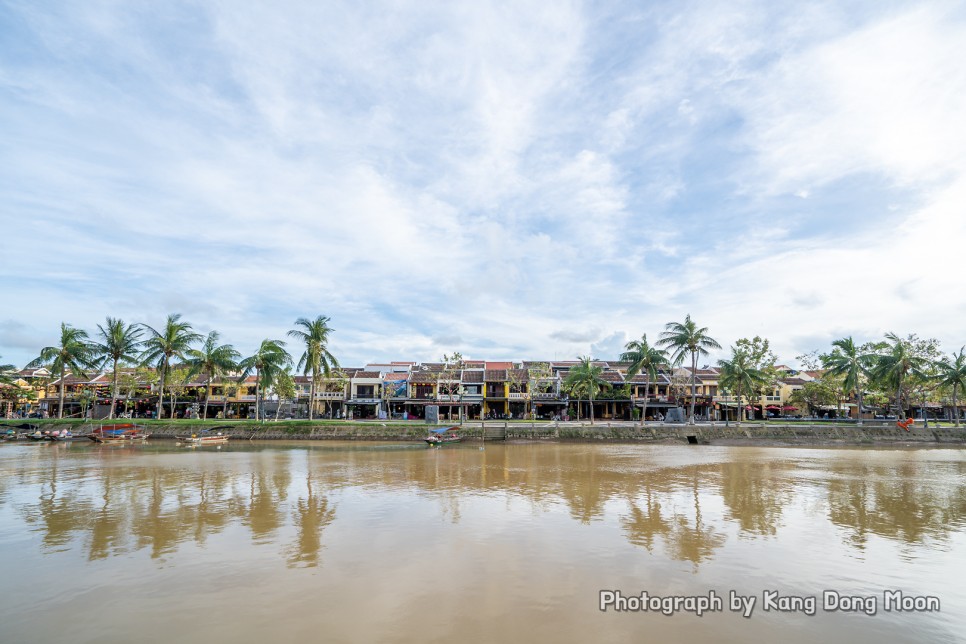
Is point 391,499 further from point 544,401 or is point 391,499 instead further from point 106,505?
point 544,401

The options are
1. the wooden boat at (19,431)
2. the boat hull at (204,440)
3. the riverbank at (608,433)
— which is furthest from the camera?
the wooden boat at (19,431)

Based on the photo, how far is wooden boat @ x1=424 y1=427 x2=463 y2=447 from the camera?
132 feet

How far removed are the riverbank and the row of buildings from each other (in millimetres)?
14939

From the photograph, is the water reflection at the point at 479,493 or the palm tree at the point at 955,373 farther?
the palm tree at the point at 955,373

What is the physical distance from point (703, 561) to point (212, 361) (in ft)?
172

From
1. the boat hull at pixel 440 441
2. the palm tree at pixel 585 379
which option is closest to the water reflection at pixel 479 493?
the boat hull at pixel 440 441

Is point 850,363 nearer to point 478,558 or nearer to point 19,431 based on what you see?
point 478,558

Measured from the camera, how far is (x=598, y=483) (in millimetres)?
21031

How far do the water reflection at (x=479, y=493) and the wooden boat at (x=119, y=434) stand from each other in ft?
29.0

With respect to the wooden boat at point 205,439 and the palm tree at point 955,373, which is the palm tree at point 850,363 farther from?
the wooden boat at point 205,439

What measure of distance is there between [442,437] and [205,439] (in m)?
20.1

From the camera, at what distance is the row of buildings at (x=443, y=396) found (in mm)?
62938

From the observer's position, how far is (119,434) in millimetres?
43125

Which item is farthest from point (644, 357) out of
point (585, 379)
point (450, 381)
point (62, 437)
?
point (62, 437)
